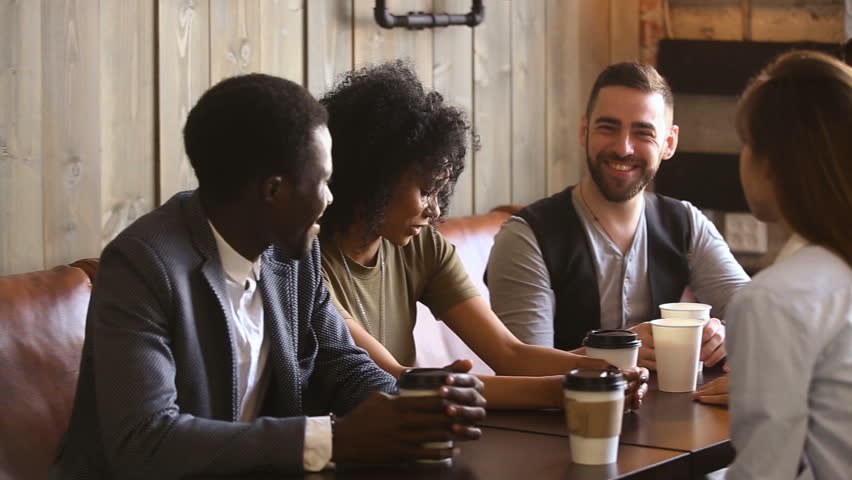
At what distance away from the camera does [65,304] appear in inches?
84.7

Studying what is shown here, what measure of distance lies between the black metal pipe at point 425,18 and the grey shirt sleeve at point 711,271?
1005mm

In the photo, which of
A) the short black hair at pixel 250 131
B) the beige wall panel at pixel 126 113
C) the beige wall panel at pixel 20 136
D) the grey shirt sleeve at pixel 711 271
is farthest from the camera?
the grey shirt sleeve at pixel 711 271

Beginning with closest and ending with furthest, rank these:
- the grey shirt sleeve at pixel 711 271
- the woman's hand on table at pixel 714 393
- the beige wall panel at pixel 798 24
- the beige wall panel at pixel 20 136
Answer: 1. the woman's hand on table at pixel 714 393
2. the beige wall panel at pixel 20 136
3. the grey shirt sleeve at pixel 711 271
4. the beige wall panel at pixel 798 24

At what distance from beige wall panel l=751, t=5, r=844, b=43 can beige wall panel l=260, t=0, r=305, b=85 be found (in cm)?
170

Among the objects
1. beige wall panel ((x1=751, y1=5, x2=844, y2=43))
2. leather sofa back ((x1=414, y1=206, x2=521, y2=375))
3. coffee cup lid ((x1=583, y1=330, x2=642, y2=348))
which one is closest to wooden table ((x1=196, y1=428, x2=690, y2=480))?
coffee cup lid ((x1=583, y1=330, x2=642, y2=348))


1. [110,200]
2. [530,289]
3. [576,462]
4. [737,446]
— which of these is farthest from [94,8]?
[737,446]

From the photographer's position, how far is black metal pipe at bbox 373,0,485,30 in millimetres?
3213

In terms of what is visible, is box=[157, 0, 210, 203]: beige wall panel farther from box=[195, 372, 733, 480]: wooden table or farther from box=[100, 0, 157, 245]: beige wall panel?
box=[195, 372, 733, 480]: wooden table

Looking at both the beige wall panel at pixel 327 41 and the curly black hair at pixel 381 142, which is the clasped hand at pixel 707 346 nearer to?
the curly black hair at pixel 381 142

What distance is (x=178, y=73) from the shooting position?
2695mm

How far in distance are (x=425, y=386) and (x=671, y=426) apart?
0.46 meters

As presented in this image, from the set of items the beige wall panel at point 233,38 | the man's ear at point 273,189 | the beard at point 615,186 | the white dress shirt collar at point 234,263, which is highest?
the beige wall panel at point 233,38

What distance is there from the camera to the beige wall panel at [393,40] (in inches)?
128

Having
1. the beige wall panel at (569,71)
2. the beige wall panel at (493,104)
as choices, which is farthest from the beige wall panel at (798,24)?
the beige wall panel at (493,104)
